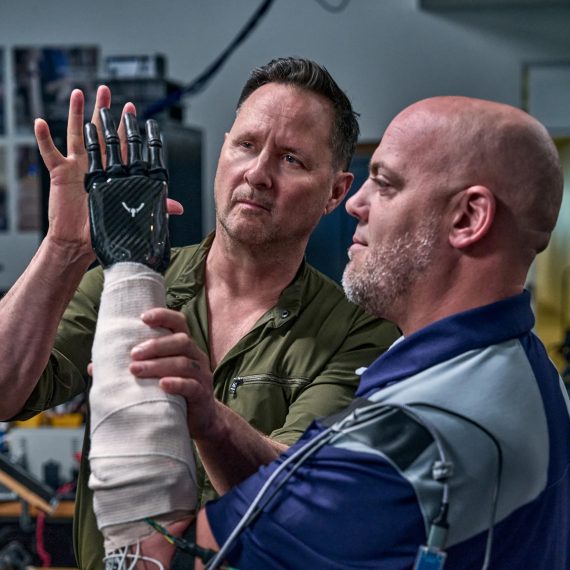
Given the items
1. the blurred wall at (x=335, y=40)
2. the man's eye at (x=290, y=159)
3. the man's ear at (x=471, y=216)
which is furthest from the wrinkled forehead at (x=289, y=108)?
the blurred wall at (x=335, y=40)

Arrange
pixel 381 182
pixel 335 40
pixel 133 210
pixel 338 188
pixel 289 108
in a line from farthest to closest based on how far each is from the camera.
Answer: pixel 335 40 → pixel 338 188 → pixel 289 108 → pixel 381 182 → pixel 133 210

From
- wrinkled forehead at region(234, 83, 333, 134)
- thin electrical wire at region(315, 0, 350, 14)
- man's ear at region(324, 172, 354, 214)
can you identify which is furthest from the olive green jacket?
thin electrical wire at region(315, 0, 350, 14)

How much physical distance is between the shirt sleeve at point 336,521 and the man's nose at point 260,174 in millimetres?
660

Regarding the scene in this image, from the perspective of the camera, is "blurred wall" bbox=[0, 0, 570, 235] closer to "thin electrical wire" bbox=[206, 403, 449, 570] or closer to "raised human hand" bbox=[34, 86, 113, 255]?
"raised human hand" bbox=[34, 86, 113, 255]

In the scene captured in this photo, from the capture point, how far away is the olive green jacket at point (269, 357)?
1.51m

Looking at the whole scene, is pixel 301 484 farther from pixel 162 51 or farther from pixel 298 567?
pixel 162 51

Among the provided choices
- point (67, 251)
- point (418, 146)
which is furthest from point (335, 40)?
point (418, 146)

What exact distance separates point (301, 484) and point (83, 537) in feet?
2.08

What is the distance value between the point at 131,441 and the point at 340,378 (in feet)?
1.78

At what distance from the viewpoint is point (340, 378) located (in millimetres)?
1508

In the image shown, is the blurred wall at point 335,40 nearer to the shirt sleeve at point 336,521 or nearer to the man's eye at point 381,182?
the man's eye at point 381,182

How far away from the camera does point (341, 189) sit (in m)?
1.79

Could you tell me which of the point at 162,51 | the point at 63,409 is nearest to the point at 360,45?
the point at 162,51

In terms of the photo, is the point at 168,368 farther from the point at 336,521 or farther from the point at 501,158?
the point at 501,158
